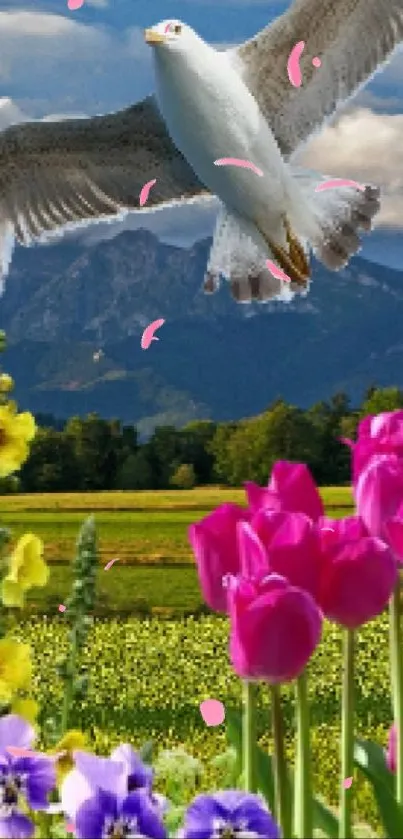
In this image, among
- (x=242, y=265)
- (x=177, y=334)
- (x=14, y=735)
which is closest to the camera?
(x=14, y=735)

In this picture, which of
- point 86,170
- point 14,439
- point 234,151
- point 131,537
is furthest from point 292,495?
point 131,537

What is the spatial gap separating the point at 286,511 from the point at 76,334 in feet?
262

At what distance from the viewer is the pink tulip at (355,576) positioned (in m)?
0.92

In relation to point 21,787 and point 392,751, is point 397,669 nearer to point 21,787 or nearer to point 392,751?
point 392,751

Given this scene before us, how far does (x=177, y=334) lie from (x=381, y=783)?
87201mm

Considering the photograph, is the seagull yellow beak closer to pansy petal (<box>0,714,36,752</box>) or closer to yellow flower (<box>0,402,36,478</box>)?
yellow flower (<box>0,402,36,478</box>)

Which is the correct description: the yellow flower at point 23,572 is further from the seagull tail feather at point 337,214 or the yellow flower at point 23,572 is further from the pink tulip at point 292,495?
the seagull tail feather at point 337,214

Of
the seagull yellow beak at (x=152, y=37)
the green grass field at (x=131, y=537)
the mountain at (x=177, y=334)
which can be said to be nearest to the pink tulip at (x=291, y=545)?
the seagull yellow beak at (x=152, y=37)

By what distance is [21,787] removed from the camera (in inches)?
39.3

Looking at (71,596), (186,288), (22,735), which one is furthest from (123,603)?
(186,288)

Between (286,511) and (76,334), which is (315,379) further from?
(286,511)

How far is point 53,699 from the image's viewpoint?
4.55 meters

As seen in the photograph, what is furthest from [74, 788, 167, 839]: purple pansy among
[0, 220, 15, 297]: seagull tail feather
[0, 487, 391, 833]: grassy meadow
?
[0, 220, 15, 297]: seagull tail feather

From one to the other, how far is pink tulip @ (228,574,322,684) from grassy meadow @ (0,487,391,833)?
815 millimetres
